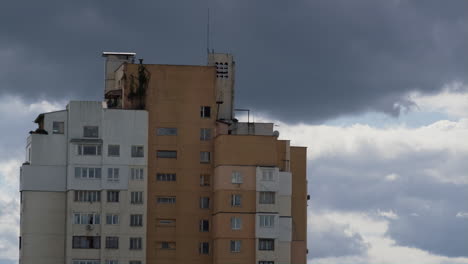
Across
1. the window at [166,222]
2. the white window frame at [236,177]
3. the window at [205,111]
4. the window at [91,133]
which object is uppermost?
the window at [205,111]

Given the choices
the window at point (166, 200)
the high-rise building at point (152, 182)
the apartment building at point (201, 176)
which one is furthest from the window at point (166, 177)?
the window at point (166, 200)

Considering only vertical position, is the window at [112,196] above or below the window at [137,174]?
below

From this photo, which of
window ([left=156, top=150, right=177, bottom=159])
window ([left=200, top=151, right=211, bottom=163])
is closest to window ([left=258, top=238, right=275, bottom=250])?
window ([left=200, top=151, right=211, bottom=163])

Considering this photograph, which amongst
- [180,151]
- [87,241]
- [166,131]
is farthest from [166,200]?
[87,241]

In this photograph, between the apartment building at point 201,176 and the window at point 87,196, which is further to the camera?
the apartment building at point 201,176

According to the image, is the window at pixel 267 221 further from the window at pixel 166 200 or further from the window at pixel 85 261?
the window at pixel 85 261

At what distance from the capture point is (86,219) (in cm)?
13125

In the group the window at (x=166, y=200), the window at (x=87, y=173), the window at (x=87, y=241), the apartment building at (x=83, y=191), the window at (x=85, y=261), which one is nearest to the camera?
the window at (x=85, y=261)

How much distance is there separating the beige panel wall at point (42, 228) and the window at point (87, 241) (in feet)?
7.18

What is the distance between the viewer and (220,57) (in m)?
143

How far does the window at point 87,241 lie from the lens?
13080 cm

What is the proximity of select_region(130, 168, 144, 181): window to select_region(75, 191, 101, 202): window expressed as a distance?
4.14 meters

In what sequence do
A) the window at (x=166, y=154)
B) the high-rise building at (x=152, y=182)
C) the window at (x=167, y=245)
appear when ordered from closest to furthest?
the high-rise building at (x=152, y=182) → the window at (x=167, y=245) → the window at (x=166, y=154)

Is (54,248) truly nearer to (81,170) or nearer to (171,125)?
(81,170)
